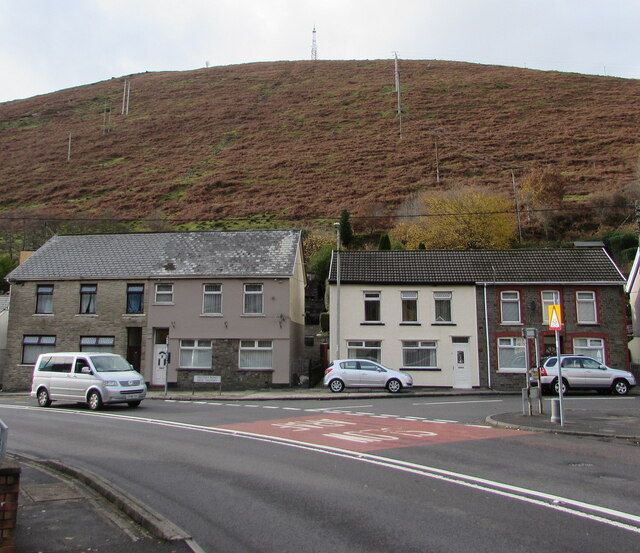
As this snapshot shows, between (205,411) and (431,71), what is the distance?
380ft

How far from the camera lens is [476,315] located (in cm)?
2961

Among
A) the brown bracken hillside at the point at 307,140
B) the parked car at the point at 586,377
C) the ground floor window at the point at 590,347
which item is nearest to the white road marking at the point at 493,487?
the parked car at the point at 586,377

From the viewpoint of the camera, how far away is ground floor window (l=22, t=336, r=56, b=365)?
104 ft

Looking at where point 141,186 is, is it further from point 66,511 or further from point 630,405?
point 66,511

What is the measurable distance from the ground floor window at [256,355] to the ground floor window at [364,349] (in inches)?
163

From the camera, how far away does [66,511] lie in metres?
6.81

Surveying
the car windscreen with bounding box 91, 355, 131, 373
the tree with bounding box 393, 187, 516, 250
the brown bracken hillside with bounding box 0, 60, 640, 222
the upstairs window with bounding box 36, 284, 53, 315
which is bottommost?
the car windscreen with bounding box 91, 355, 131, 373

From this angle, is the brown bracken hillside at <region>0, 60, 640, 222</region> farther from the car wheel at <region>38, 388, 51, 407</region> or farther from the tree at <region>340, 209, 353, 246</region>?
the car wheel at <region>38, 388, 51, 407</region>

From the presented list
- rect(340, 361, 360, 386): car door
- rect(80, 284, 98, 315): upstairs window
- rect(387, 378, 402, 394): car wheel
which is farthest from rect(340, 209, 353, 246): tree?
rect(387, 378, 402, 394): car wheel

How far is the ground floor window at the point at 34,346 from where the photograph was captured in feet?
104

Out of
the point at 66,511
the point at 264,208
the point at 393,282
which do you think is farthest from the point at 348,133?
the point at 66,511

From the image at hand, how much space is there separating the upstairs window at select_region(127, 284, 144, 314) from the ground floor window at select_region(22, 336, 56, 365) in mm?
4606

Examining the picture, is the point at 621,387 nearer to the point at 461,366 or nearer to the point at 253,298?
the point at 461,366

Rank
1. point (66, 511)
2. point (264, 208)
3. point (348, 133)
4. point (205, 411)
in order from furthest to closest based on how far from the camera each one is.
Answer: point (348, 133)
point (264, 208)
point (205, 411)
point (66, 511)
